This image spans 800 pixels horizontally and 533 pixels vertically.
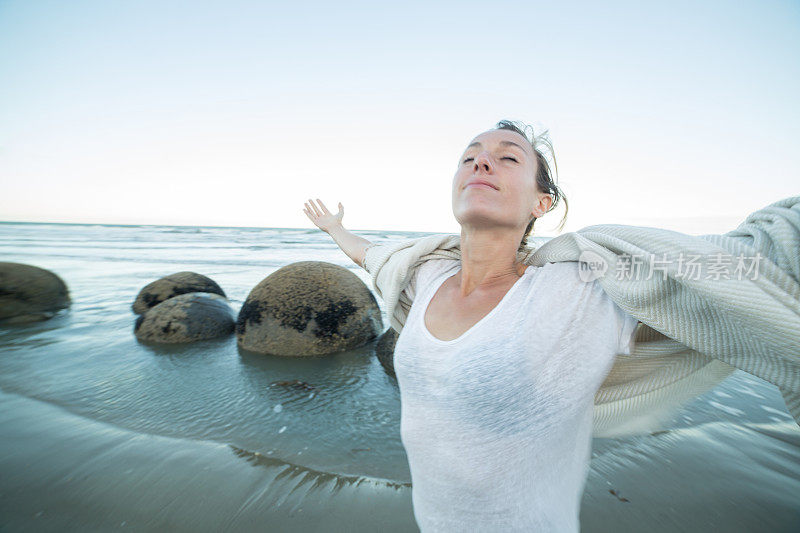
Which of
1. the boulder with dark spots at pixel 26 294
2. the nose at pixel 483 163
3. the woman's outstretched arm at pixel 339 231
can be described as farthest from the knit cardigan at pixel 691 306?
the boulder with dark spots at pixel 26 294

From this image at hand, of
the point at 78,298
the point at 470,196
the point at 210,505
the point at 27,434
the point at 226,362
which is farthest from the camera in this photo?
the point at 78,298

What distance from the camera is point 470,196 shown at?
1.73m

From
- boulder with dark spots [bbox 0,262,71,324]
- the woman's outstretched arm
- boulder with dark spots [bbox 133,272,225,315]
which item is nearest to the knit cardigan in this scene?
the woman's outstretched arm

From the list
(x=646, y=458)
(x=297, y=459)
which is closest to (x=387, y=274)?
(x=297, y=459)

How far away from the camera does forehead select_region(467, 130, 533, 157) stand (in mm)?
1896

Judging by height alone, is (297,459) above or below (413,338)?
below

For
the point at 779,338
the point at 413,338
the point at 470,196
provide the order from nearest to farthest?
the point at 779,338 → the point at 413,338 → the point at 470,196

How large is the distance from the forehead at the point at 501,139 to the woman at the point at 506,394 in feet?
1.05

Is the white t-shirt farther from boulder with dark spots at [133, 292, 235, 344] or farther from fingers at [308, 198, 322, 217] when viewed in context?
boulder with dark spots at [133, 292, 235, 344]

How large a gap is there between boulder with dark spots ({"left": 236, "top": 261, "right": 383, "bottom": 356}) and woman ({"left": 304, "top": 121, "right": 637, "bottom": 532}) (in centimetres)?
354

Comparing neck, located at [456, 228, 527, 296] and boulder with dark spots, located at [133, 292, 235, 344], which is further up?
neck, located at [456, 228, 527, 296]

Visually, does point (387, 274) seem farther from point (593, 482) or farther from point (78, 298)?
point (78, 298)

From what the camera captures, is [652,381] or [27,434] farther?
[27,434]

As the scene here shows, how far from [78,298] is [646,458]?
1116cm
